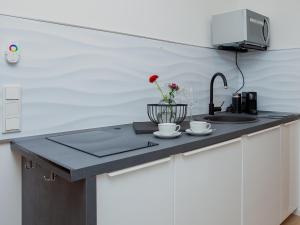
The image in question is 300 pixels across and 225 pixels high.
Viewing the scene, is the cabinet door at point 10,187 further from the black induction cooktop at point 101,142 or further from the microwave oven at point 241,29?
the microwave oven at point 241,29

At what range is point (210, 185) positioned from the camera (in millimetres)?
1381

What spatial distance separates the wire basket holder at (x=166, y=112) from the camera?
163 cm

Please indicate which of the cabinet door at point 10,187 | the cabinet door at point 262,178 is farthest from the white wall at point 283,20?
the cabinet door at point 10,187

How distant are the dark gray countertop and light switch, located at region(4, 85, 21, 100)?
0.62ft

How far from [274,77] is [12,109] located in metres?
2.12

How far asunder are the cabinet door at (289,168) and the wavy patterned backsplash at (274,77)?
0.22m

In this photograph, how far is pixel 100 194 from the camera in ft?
3.02

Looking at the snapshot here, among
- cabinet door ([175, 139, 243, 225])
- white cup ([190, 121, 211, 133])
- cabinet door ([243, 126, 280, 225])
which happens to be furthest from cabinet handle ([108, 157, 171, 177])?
cabinet door ([243, 126, 280, 225])

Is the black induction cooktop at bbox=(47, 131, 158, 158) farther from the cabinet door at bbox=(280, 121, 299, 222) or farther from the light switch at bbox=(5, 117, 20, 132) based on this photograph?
the cabinet door at bbox=(280, 121, 299, 222)

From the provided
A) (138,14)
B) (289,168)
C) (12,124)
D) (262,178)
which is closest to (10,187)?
(12,124)

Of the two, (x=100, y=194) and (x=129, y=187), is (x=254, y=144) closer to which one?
(x=129, y=187)

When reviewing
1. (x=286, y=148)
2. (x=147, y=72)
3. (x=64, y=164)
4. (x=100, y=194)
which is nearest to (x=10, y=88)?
(x=64, y=164)

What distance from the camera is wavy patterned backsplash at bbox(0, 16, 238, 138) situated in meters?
1.28

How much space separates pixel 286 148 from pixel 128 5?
5.21ft
